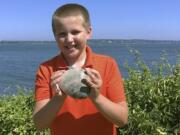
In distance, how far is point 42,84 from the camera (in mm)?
3195

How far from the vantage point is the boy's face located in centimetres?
302

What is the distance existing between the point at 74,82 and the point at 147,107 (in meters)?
2.53

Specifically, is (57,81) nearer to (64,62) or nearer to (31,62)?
(64,62)

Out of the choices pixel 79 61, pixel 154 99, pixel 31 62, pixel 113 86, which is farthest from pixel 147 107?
pixel 31 62

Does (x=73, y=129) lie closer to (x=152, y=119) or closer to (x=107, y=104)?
(x=107, y=104)

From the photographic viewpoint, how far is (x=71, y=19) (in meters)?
3.04

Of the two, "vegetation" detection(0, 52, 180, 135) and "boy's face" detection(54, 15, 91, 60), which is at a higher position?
"boy's face" detection(54, 15, 91, 60)

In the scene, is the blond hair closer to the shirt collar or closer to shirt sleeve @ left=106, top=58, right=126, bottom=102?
the shirt collar

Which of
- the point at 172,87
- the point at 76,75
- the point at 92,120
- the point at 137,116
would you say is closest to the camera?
the point at 76,75

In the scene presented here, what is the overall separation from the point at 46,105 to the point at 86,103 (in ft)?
0.92

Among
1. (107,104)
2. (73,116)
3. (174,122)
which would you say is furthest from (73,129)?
(174,122)

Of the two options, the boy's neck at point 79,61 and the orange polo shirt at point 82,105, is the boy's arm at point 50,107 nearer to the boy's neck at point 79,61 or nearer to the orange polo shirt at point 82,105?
the orange polo shirt at point 82,105

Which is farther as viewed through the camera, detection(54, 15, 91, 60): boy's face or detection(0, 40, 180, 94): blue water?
detection(0, 40, 180, 94): blue water

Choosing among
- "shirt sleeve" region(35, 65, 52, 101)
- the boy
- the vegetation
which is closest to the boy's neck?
the boy
